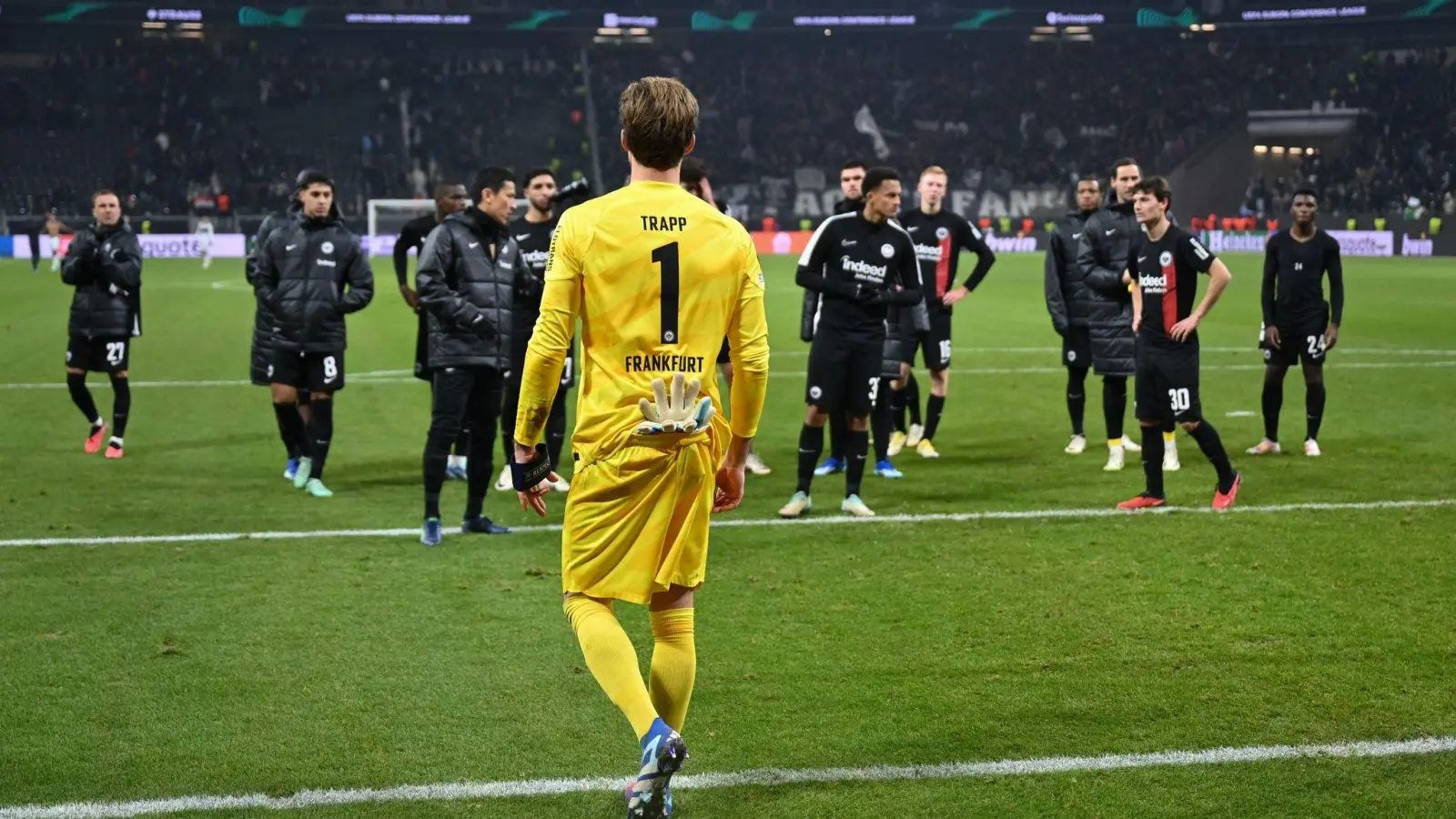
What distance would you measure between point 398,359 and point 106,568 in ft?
39.2

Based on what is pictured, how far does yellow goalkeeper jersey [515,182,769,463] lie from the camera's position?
4.04 meters

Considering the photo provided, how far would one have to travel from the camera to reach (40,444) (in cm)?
1221

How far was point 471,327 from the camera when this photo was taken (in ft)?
26.9

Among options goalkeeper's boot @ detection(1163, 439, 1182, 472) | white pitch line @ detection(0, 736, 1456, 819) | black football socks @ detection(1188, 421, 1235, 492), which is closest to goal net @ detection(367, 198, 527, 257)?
goalkeeper's boot @ detection(1163, 439, 1182, 472)

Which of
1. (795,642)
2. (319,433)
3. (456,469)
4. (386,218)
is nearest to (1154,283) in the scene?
(795,642)

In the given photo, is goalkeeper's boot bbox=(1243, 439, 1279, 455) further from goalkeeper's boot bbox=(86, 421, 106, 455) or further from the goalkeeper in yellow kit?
goalkeeper's boot bbox=(86, 421, 106, 455)

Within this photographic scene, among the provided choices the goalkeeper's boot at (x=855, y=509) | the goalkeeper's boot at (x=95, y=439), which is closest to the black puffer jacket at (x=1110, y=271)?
the goalkeeper's boot at (x=855, y=509)

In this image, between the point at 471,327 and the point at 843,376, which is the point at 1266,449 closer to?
the point at 843,376

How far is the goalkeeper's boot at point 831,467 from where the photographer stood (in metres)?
10.9

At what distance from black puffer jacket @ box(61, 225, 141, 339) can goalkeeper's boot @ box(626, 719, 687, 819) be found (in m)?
9.16

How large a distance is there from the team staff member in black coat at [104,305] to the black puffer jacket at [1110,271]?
24.4ft

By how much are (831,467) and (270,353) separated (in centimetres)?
408

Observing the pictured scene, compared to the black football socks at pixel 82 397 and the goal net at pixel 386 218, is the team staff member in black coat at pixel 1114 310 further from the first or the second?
the goal net at pixel 386 218

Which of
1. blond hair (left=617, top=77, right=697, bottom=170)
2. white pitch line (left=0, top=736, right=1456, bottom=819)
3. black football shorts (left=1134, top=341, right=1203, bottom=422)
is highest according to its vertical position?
blond hair (left=617, top=77, right=697, bottom=170)
